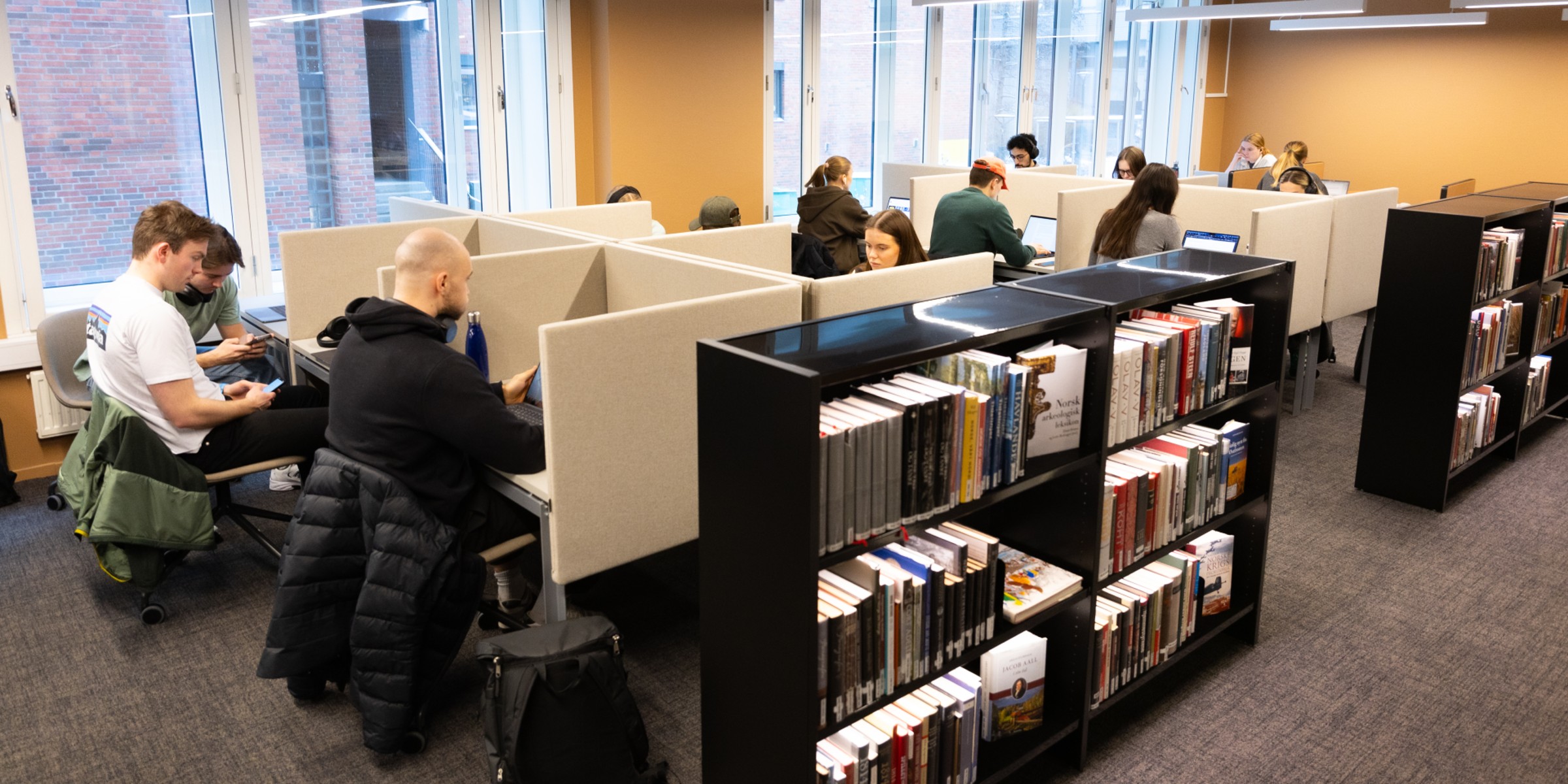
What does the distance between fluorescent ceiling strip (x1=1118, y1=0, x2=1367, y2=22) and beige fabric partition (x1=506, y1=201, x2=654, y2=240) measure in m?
4.43

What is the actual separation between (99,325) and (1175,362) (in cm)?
304

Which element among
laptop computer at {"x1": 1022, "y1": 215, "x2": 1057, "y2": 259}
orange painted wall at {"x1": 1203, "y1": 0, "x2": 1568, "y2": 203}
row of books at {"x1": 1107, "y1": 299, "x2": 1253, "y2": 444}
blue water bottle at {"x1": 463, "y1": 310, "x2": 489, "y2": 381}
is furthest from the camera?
orange painted wall at {"x1": 1203, "y1": 0, "x2": 1568, "y2": 203}

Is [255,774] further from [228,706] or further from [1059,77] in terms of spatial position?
[1059,77]

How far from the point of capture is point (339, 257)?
4.15m

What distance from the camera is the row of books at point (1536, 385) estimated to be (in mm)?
4629

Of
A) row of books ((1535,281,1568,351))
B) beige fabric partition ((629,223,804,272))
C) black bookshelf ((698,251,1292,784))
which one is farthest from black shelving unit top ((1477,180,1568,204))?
beige fabric partition ((629,223,804,272))

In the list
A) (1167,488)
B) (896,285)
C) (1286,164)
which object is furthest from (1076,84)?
(1167,488)

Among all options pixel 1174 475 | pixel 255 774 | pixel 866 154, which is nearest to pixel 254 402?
pixel 255 774

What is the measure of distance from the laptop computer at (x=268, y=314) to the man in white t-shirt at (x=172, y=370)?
1.02 meters

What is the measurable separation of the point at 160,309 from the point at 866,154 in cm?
583

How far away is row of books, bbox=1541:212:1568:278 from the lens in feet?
14.6

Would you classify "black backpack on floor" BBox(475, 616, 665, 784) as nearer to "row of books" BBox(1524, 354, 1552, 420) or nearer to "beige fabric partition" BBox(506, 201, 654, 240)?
"beige fabric partition" BBox(506, 201, 654, 240)

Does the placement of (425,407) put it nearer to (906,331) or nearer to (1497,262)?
(906,331)

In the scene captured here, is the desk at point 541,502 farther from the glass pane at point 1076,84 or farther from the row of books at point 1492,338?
the glass pane at point 1076,84
